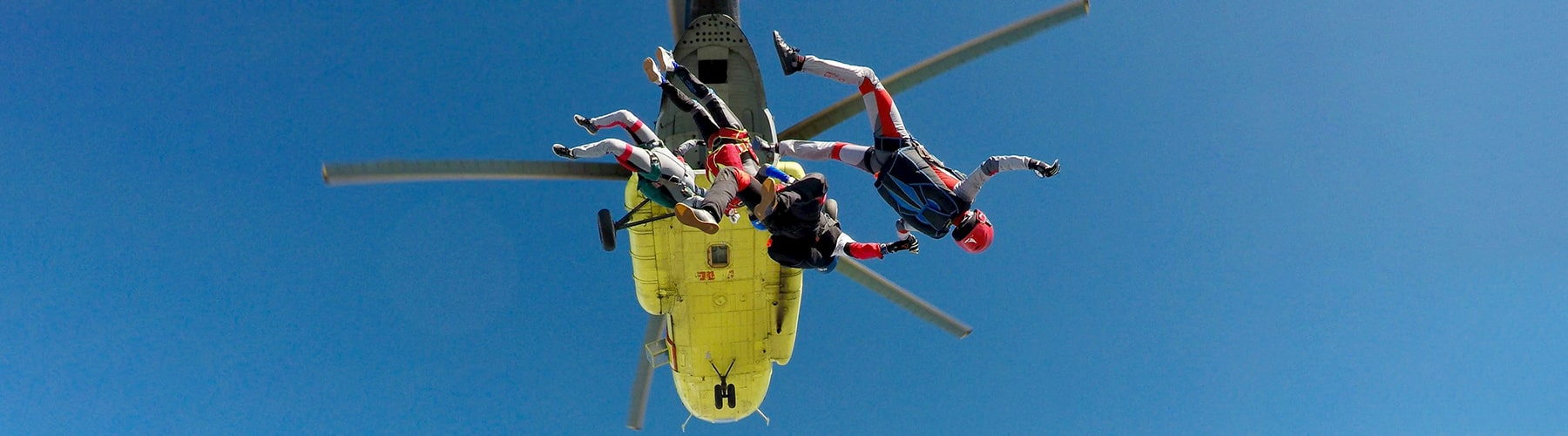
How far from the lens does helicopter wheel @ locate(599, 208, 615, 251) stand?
9391 millimetres

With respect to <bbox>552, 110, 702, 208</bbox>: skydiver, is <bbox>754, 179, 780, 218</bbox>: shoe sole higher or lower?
lower

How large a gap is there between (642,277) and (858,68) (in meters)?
4.49

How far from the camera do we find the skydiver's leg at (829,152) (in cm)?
975

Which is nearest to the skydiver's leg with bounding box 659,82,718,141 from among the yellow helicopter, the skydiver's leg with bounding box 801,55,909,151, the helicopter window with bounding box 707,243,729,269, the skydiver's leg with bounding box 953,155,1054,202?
the yellow helicopter

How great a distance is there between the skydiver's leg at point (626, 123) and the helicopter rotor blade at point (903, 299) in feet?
14.9

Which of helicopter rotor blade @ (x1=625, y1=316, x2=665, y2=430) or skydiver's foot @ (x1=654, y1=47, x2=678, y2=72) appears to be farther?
helicopter rotor blade @ (x1=625, y1=316, x2=665, y2=430)

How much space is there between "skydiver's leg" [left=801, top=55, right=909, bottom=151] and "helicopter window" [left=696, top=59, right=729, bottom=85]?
255 cm

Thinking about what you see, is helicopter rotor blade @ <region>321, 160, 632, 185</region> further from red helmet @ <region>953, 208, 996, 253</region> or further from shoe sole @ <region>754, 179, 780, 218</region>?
red helmet @ <region>953, 208, 996, 253</region>

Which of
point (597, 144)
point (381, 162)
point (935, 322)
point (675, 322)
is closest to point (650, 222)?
point (675, 322)

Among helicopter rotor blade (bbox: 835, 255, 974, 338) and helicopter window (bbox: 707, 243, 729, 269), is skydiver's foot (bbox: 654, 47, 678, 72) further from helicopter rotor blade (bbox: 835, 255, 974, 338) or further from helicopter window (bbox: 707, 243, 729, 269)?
helicopter rotor blade (bbox: 835, 255, 974, 338)

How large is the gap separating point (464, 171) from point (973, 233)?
5.56 meters

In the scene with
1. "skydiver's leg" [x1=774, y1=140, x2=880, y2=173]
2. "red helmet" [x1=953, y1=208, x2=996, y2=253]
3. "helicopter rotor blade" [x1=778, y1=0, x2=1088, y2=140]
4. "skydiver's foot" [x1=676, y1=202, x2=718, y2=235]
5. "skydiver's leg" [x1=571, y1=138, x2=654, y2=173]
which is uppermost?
"helicopter rotor blade" [x1=778, y1=0, x2=1088, y2=140]

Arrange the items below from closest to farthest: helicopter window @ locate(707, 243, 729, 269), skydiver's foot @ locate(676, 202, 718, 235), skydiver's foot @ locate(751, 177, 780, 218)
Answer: skydiver's foot @ locate(676, 202, 718, 235)
skydiver's foot @ locate(751, 177, 780, 218)
helicopter window @ locate(707, 243, 729, 269)

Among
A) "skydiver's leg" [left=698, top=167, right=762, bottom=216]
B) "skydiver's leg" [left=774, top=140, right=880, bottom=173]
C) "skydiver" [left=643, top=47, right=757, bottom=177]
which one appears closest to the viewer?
"skydiver's leg" [left=698, top=167, right=762, bottom=216]
